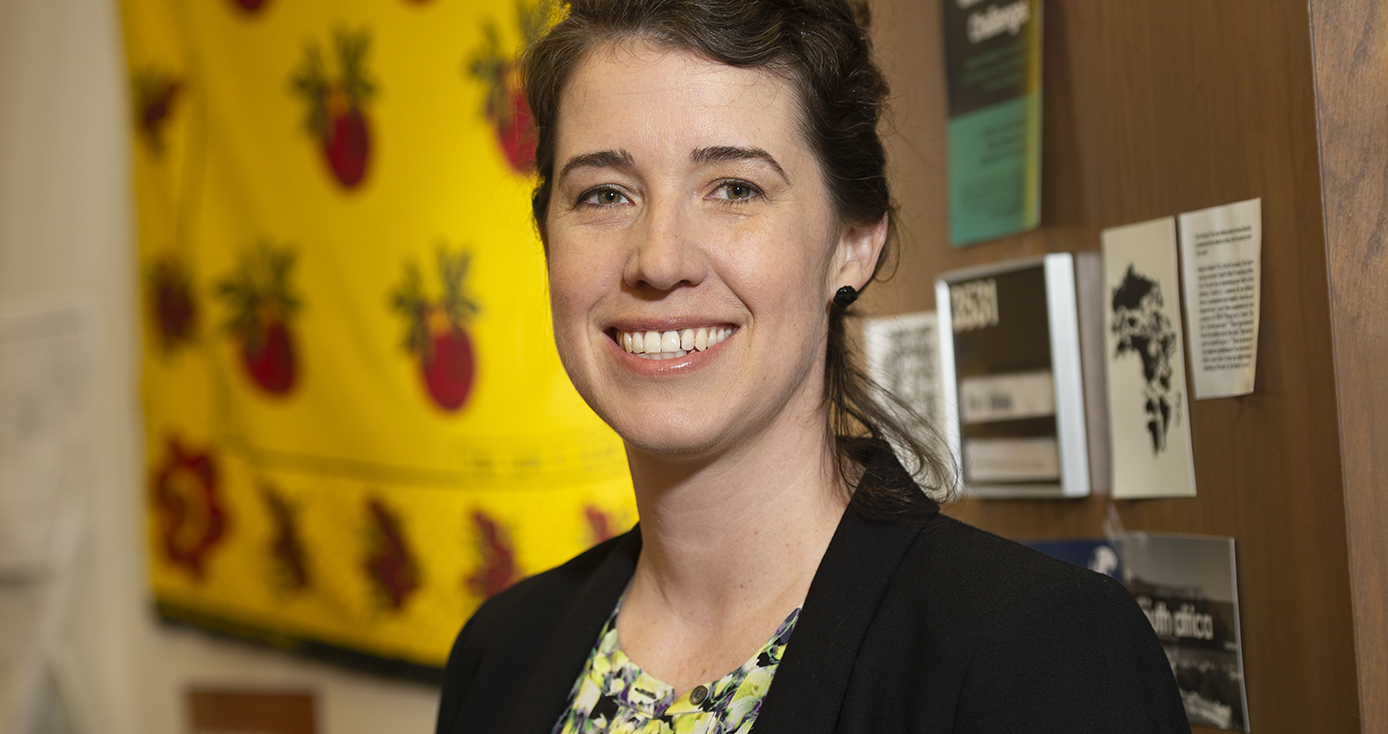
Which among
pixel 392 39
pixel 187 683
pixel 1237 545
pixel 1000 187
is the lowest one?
pixel 187 683

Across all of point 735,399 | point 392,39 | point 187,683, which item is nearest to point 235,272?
point 392,39

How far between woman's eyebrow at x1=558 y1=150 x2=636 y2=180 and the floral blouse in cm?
49

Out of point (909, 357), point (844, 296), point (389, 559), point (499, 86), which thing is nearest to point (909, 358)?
point (909, 357)

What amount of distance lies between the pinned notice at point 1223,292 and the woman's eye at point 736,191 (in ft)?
1.52

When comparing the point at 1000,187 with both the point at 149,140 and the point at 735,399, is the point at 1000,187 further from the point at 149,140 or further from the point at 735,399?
the point at 149,140

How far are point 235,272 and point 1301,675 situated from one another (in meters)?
2.80

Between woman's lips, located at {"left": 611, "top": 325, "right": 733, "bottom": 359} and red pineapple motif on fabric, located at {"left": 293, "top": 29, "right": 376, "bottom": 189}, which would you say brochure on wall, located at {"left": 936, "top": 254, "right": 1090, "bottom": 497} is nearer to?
woman's lips, located at {"left": 611, "top": 325, "right": 733, "bottom": 359}

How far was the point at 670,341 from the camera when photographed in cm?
121

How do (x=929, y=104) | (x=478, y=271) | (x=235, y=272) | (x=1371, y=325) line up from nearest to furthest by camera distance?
(x=1371, y=325), (x=929, y=104), (x=478, y=271), (x=235, y=272)

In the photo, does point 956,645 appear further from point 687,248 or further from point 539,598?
point 539,598

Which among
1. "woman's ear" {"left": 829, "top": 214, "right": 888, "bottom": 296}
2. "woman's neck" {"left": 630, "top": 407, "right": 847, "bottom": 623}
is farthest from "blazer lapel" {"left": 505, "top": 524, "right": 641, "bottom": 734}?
"woman's ear" {"left": 829, "top": 214, "right": 888, "bottom": 296}

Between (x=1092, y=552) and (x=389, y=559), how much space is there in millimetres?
1894

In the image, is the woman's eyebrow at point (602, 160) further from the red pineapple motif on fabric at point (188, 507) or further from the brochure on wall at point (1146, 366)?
the red pineapple motif on fabric at point (188, 507)

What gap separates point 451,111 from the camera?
2.67 metres
